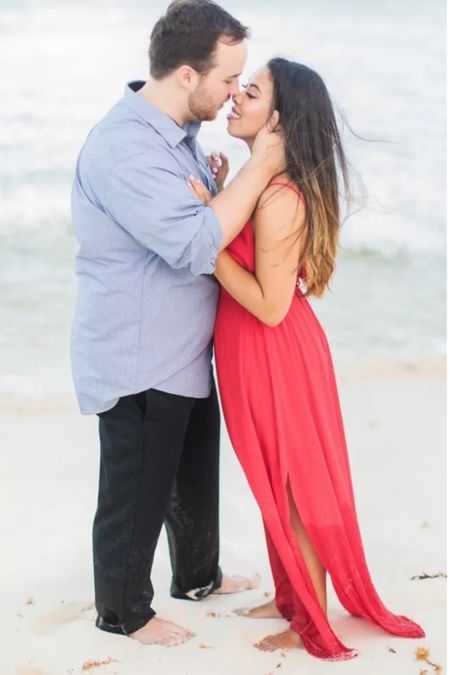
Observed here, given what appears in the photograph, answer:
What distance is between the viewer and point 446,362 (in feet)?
23.6

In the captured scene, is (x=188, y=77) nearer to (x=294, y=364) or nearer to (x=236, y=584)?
(x=294, y=364)

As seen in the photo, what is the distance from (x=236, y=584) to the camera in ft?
12.1

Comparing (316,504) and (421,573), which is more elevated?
(316,504)

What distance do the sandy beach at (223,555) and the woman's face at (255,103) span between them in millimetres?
1449

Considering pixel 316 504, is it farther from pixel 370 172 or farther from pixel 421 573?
pixel 370 172

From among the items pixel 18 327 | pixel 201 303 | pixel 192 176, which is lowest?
pixel 18 327

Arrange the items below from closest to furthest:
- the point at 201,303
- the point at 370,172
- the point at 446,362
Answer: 1. the point at 201,303
2. the point at 446,362
3. the point at 370,172

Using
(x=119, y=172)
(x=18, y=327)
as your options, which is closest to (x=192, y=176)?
(x=119, y=172)

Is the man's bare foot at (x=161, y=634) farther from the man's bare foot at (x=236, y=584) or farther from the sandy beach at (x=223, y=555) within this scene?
the man's bare foot at (x=236, y=584)

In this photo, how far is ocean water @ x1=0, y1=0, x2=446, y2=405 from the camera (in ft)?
30.2

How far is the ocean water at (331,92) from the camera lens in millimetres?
9219

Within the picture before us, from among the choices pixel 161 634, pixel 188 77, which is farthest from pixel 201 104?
pixel 161 634

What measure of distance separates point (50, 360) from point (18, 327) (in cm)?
88

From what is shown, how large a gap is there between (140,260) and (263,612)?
1.16 metres
